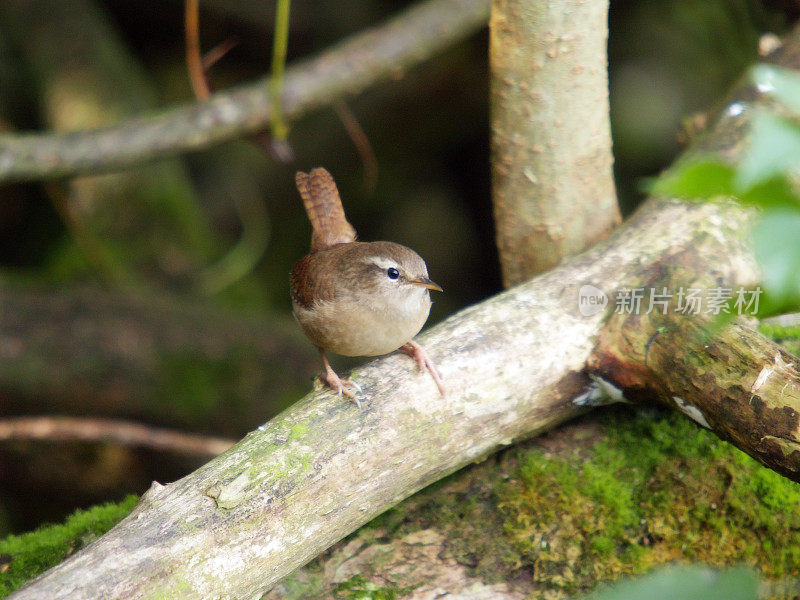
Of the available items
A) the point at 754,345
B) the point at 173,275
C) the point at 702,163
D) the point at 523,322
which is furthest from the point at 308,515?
the point at 173,275

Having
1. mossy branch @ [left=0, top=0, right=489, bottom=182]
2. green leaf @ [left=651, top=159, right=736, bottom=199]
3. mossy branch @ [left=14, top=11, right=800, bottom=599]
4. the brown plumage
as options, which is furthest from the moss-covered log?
mossy branch @ [left=0, top=0, right=489, bottom=182]

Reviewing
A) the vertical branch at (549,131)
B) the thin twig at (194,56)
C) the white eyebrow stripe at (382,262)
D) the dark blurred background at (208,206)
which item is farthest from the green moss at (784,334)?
the thin twig at (194,56)

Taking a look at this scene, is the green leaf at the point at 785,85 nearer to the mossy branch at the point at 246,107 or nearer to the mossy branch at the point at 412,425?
the mossy branch at the point at 412,425

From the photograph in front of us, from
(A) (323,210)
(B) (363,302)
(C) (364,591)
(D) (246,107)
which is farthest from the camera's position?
(D) (246,107)

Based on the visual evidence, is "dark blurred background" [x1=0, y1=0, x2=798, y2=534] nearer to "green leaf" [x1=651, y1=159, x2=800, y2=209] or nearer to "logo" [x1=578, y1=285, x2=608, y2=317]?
"logo" [x1=578, y1=285, x2=608, y2=317]

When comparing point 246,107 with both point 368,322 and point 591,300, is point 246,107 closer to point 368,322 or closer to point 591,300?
point 368,322

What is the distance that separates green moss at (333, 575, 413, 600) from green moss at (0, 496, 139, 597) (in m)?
0.97

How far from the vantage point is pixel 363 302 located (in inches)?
112

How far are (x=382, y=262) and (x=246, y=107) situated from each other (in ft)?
6.71

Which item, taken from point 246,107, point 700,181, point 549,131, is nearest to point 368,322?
point 549,131

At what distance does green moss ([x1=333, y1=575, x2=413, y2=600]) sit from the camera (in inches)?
95.9

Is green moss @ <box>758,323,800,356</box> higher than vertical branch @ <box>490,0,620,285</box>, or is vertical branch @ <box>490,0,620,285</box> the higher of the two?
vertical branch @ <box>490,0,620,285</box>

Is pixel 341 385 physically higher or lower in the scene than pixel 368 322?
lower

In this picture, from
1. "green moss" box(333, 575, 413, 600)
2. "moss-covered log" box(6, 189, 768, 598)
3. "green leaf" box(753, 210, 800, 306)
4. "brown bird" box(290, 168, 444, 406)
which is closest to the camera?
"green leaf" box(753, 210, 800, 306)
